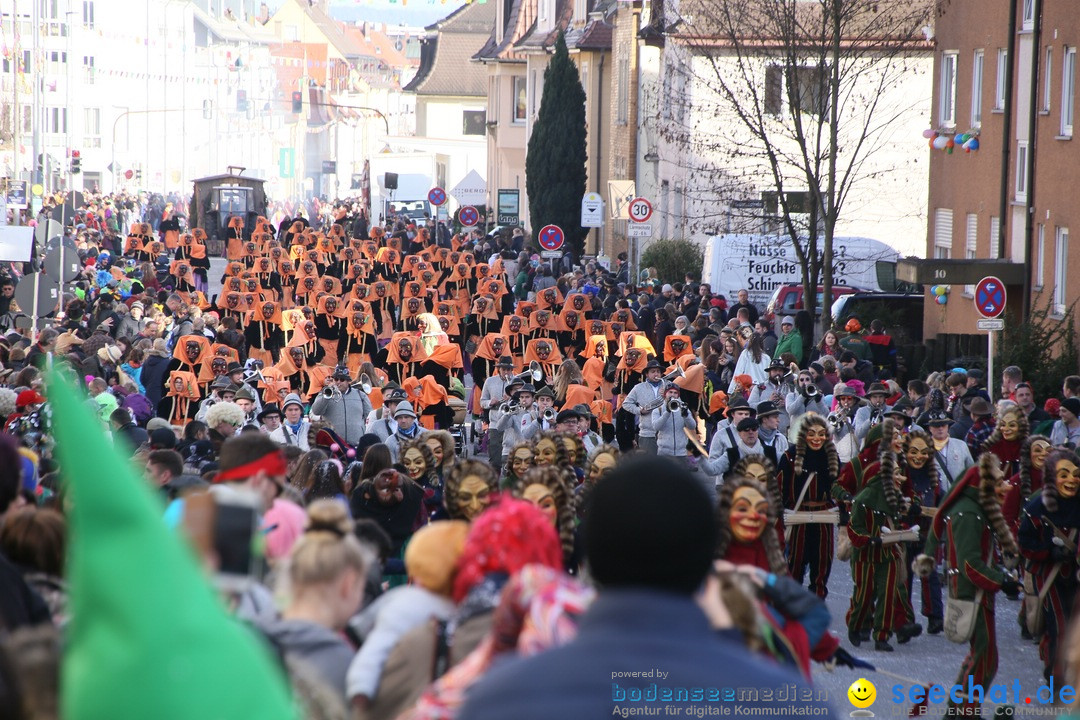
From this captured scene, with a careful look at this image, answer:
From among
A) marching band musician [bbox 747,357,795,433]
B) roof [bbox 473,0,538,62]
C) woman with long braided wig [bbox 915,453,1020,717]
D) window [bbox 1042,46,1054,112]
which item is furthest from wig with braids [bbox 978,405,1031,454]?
roof [bbox 473,0,538,62]

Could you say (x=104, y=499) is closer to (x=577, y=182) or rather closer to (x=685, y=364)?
(x=685, y=364)

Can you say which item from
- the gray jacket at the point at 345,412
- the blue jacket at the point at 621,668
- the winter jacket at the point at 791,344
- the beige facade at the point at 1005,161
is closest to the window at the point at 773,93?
the beige facade at the point at 1005,161

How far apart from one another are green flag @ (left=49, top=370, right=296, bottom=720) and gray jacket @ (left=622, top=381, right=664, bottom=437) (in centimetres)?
1294

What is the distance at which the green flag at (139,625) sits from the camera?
2102 millimetres

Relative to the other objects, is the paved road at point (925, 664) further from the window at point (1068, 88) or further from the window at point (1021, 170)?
the window at point (1021, 170)

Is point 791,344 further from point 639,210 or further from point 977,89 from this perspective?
point 639,210

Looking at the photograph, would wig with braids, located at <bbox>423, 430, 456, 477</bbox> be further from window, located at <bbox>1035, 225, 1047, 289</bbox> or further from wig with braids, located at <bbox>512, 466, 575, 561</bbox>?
window, located at <bbox>1035, 225, 1047, 289</bbox>

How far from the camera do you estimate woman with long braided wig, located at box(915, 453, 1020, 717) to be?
8.95 meters

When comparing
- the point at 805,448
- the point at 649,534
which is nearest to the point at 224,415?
the point at 805,448

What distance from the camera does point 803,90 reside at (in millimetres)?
33781

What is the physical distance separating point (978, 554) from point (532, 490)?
2.88 m

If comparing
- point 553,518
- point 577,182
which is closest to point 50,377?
point 553,518

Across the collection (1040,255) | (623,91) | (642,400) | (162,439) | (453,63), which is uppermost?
(453,63)

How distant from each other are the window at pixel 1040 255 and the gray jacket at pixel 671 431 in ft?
31.8
